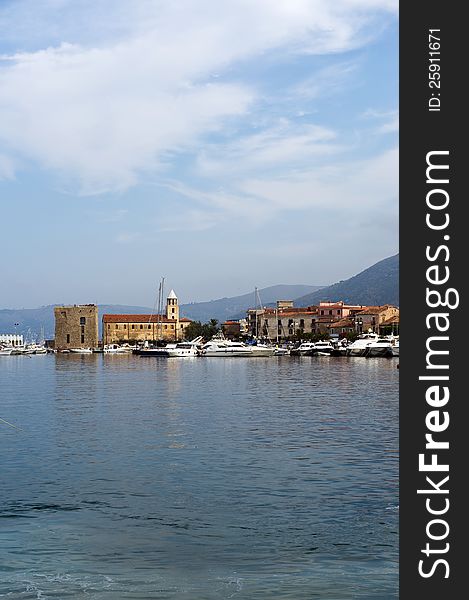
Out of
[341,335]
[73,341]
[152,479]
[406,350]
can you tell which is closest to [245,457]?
[152,479]

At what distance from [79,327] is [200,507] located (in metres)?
137

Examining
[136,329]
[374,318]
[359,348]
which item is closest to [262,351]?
[359,348]

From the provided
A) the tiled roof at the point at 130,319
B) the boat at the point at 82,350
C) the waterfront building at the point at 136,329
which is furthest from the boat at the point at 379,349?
the tiled roof at the point at 130,319

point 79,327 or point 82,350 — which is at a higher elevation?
point 79,327

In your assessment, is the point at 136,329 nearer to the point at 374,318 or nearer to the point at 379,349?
the point at 374,318

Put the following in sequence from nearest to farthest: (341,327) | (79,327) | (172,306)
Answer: (341,327)
(79,327)
(172,306)

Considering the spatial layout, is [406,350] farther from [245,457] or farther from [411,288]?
[245,457]

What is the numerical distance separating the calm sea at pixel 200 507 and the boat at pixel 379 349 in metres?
62.7

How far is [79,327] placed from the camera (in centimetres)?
14762

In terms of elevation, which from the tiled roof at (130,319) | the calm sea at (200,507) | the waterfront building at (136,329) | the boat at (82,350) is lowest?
the calm sea at (200,507)

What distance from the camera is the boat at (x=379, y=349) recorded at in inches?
3547

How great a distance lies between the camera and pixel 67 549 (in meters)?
11.5

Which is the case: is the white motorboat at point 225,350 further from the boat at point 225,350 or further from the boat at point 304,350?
the boat at point 304,350

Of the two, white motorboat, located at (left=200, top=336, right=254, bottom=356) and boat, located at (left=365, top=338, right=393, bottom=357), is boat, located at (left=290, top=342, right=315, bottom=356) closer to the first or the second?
white motorboat, located at (left=200, top=336, right=254, bottom=356)
